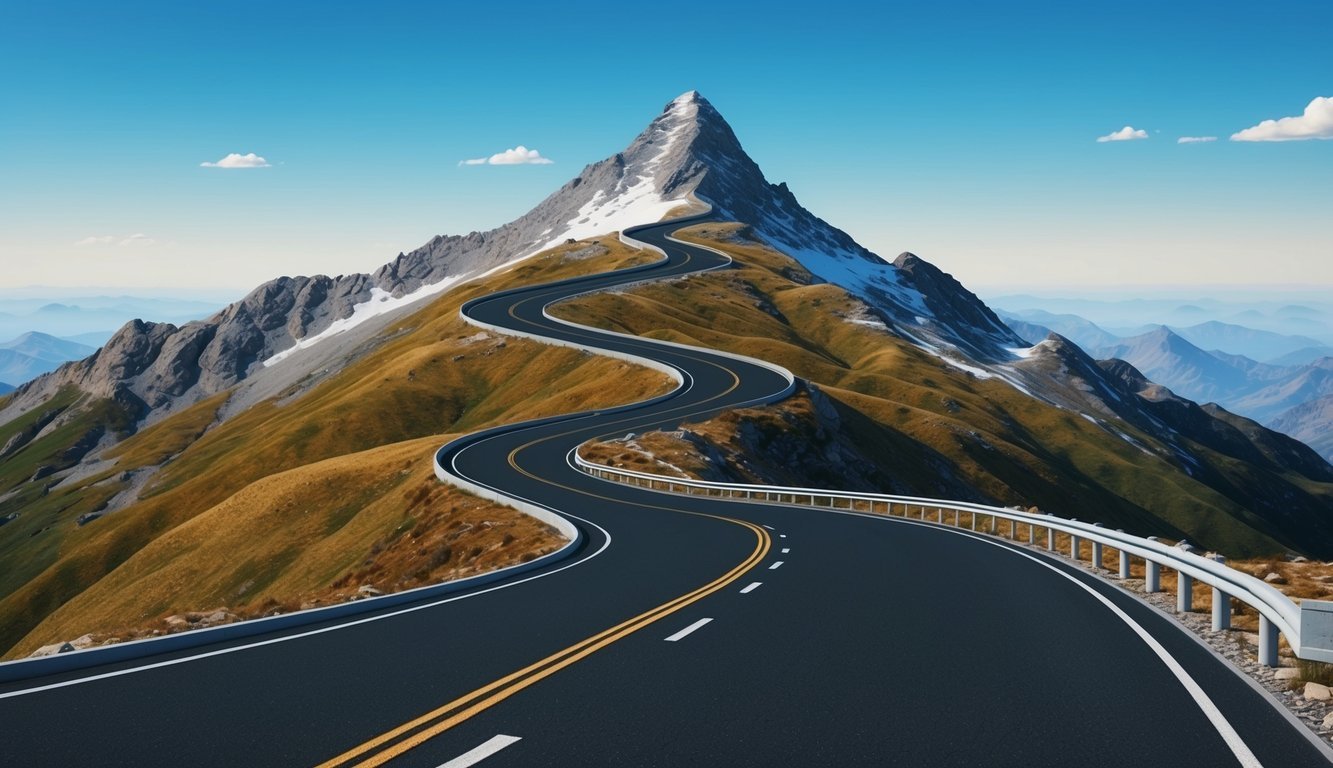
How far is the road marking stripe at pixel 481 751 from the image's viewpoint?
6785 millimetres

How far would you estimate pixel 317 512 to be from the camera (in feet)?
187

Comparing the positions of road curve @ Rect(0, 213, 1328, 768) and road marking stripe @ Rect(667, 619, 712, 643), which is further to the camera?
road marking stripe @ Rect(667, 619, 712, 643)

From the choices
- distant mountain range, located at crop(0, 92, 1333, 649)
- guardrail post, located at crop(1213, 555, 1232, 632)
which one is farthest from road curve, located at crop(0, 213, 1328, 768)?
distant mountain range, located at crop(0, 92, 1333, 649)

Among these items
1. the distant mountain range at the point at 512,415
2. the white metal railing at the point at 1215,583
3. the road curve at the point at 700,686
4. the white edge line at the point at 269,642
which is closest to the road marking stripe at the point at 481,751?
the road curve at the point at 700,686

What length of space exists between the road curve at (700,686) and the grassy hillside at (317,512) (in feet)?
27.1

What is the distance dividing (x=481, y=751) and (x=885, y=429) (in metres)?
85.1

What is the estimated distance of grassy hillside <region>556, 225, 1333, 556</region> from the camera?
61875 millimetres

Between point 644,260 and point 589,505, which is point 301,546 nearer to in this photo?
point 589,505

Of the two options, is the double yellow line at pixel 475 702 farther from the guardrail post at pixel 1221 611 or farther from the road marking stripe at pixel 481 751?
the guardrail post at pixel 1221 611

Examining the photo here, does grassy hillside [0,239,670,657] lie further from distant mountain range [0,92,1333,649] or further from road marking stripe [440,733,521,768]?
road marking stripe [440,733,521,768]

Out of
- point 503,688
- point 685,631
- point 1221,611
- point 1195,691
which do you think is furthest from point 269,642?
point 1221,611

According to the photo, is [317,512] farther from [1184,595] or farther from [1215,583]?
[1215,583]

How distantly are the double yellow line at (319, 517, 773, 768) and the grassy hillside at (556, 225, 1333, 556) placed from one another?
121ft

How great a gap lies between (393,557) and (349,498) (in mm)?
23320
